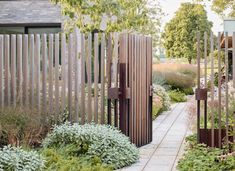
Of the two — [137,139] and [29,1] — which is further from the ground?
[29,1]

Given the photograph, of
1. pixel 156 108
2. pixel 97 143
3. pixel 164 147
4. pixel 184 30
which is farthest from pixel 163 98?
pixel 184 30

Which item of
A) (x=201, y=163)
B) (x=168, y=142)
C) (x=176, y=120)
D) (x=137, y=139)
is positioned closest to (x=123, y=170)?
(x=201, y=163)

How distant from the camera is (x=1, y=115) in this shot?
8906 mm

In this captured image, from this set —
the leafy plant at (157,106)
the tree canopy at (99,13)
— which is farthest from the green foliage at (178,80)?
the leafy plant at (157,106)

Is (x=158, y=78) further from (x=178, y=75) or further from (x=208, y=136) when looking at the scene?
(x=208, y=136)

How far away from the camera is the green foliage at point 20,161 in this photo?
666 centimetres

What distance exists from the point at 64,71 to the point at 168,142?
2.54 metres

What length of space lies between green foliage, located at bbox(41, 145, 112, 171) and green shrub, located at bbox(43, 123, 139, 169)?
129 mm

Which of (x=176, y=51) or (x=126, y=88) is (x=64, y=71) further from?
(x=176, y=51)

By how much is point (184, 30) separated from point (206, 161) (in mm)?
44541

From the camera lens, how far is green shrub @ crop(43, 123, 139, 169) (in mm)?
7941

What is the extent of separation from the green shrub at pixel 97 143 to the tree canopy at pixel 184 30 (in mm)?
42788

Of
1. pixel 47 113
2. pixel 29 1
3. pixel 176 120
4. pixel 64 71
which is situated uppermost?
pixel 29 1

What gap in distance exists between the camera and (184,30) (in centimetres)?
5159
